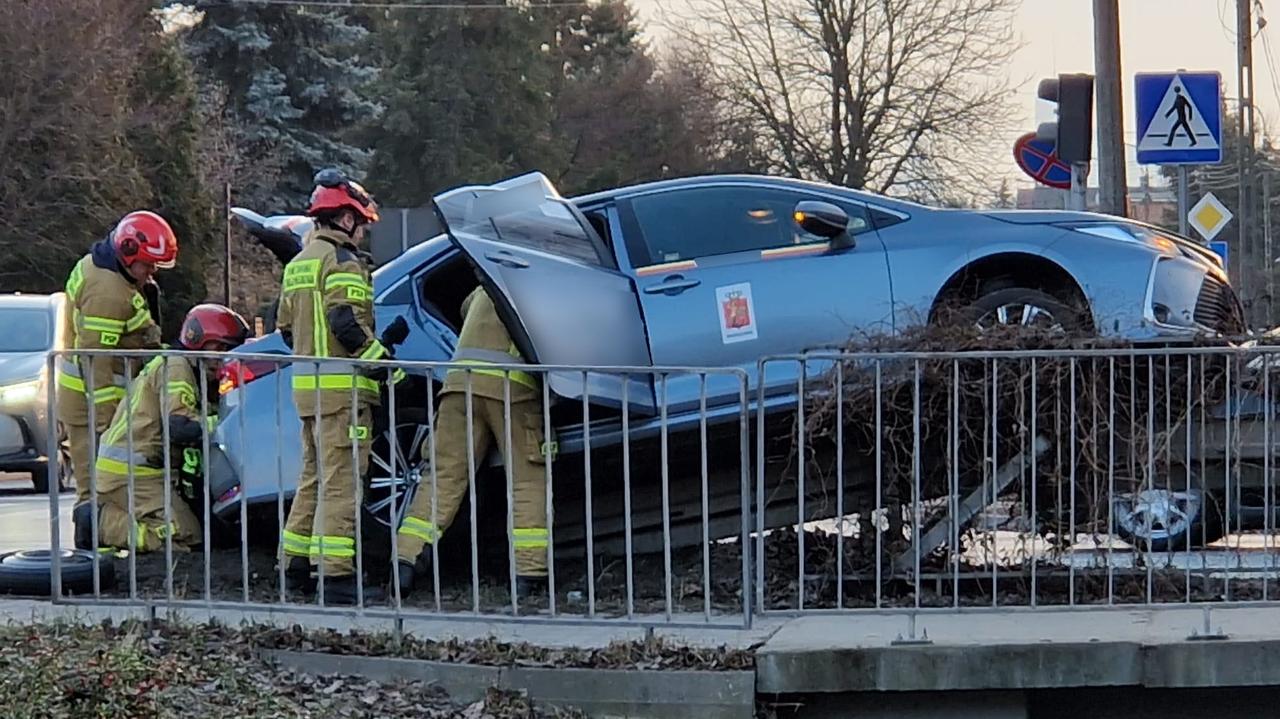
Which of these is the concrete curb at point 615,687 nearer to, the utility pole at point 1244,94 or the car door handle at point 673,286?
the car door handle at point 673,286

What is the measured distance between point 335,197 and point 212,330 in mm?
1756

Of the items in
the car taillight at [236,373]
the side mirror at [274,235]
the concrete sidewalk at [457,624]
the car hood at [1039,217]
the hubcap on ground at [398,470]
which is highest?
the side mirror at [274,235]

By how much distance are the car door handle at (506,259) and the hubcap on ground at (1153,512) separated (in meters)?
2.63

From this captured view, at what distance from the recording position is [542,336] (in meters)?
7.38

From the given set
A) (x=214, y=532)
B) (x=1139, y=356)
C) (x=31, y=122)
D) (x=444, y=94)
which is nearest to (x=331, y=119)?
(x=444, y=94)

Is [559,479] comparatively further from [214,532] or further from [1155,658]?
[1155,658]

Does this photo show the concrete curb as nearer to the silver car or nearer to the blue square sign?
the blue square sign

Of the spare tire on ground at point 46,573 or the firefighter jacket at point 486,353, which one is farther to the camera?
the firefighter jacket at point 486,353

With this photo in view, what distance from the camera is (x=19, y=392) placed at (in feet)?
52.7

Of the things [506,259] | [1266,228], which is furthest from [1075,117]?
[1266,228]

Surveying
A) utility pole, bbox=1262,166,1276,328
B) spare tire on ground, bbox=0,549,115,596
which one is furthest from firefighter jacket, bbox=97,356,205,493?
utility pole, bbox=1262,166,1276,328

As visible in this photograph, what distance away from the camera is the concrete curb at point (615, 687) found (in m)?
5.88

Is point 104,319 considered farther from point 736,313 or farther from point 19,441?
point 19,441

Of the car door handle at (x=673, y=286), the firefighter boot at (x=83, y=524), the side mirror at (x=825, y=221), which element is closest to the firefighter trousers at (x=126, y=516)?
the firefighter boot at (x=83, y=524)
